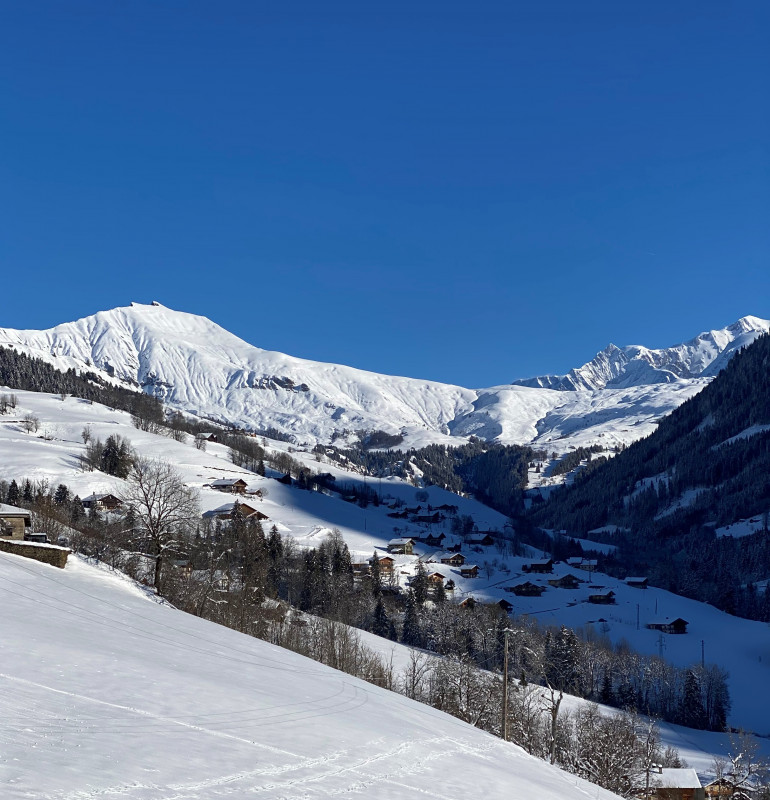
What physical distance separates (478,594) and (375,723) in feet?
329

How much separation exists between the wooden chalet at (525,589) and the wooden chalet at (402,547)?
831 inches

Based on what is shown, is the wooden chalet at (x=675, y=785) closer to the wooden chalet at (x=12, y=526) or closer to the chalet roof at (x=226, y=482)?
the wooden chalet at (x=12, y=526)

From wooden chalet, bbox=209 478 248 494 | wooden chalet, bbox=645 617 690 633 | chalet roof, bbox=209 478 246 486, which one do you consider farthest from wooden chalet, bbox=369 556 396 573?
chalet roof, bbox=209 478 246 486

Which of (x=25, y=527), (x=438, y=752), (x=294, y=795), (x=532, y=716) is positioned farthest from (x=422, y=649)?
(x=294, y=795)

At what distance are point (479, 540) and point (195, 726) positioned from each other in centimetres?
16196

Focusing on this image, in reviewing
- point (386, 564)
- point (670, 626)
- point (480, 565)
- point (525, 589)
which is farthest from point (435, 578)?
point (670, 626)

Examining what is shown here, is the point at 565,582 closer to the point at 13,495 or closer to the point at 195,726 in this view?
the point at 13,495

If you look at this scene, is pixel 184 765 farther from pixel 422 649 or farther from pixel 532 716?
pixel 422 649

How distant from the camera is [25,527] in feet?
159

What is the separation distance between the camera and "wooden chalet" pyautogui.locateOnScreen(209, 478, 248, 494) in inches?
6196

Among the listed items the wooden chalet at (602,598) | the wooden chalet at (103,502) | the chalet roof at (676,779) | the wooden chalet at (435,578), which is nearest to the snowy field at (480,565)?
the wooden chalet at (602,598)

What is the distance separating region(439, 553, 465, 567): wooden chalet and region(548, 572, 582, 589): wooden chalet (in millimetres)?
16882

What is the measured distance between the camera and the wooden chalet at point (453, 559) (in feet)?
461

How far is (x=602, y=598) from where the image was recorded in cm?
12581
